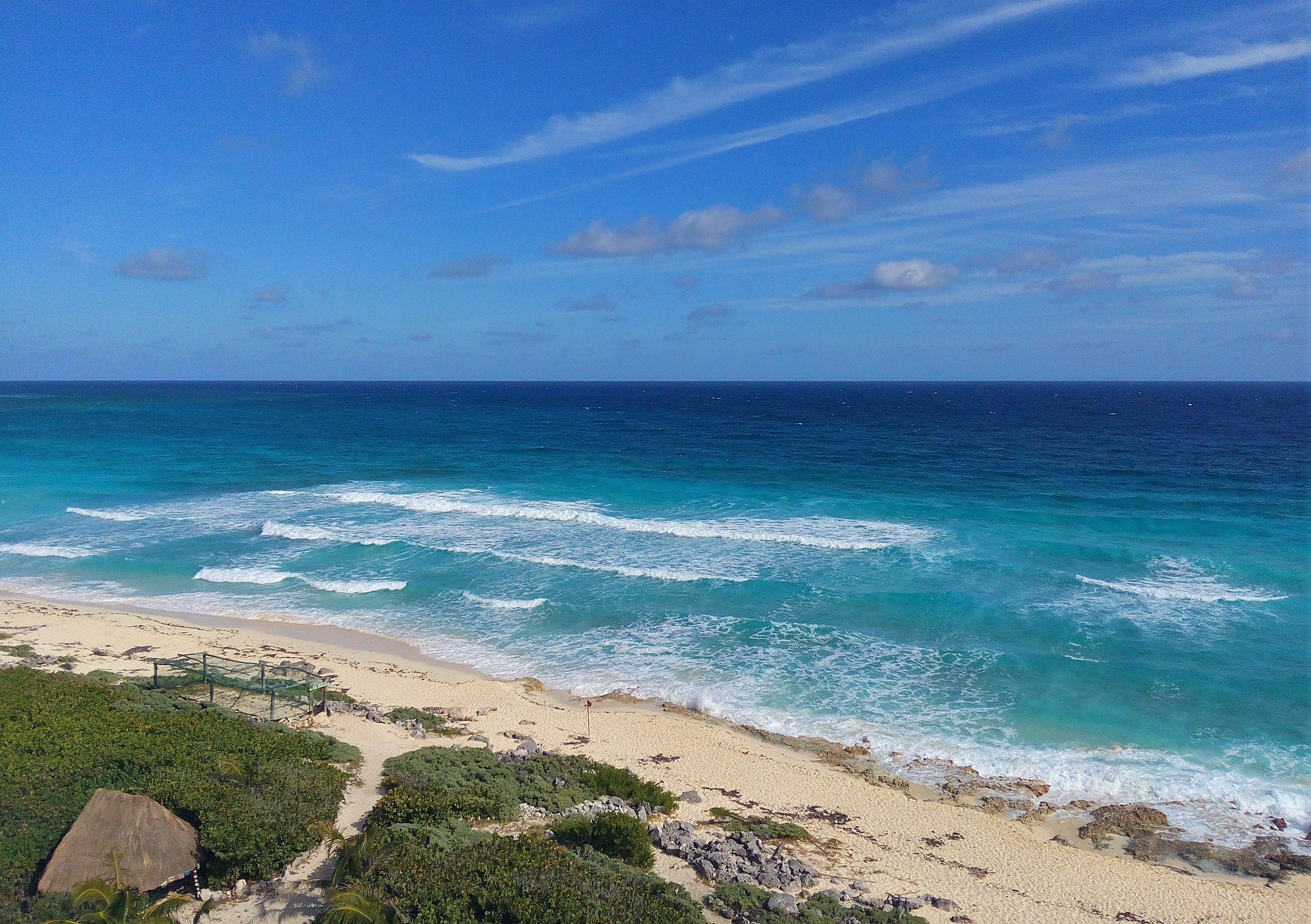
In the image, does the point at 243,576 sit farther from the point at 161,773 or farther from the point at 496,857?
the point at 496,857

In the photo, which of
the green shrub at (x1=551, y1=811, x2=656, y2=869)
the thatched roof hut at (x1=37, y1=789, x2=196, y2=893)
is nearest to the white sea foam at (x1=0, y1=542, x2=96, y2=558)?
the thatched roof hut at (x1=37, y1=789, x2=196, y2=893)

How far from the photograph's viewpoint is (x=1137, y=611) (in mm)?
27172

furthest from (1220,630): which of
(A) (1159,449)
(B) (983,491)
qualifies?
(A) (1159,449)

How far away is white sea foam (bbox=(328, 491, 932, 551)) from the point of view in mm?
36875

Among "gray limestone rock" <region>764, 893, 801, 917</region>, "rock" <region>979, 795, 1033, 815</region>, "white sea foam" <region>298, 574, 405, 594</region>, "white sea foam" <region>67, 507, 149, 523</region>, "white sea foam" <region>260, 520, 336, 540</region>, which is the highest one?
"white sea foam" <region>67, 507, 149, 523</region>

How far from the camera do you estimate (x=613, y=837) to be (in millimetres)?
12961

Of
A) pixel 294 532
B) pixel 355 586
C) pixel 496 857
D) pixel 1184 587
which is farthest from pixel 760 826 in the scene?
pixel 294 532

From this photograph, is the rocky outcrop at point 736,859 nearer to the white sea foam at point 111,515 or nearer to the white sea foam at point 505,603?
the white sea foam at point 505,603

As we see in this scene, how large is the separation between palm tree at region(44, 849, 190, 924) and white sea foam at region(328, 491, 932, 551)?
28473 millimetres

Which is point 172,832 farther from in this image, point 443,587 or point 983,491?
point 983,491

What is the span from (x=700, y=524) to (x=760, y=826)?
2519 cm

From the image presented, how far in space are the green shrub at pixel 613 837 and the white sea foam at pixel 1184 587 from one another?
24.5 meters

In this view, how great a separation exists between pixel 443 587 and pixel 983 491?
111 feet

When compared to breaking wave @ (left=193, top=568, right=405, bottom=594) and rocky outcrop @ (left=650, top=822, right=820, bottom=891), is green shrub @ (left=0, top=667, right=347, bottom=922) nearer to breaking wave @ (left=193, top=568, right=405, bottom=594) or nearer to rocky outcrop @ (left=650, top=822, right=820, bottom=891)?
rocky outcrop @ (left=650, top=822, right=820, bottom=891)
